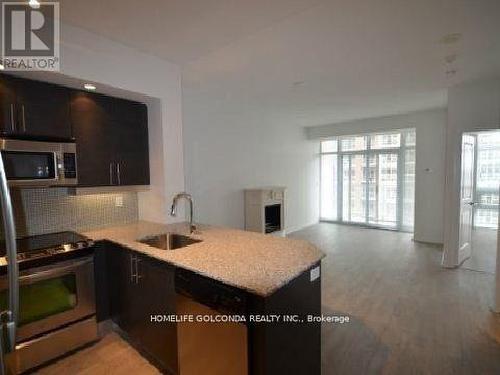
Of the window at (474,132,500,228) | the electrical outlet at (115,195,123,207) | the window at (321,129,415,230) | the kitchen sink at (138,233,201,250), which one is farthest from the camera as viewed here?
the window at (321,129,415,230)

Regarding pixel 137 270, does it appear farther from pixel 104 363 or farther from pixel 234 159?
pixel 234 159

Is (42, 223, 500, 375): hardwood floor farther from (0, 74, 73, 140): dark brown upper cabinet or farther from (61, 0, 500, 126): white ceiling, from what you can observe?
(61, 0, 500, 126): white ceiling

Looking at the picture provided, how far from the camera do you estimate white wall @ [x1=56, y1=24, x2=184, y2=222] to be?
2.19 meters

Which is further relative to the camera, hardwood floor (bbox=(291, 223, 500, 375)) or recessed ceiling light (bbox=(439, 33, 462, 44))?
recessed ceiling light (bbox=(439, 33, 462, 44))

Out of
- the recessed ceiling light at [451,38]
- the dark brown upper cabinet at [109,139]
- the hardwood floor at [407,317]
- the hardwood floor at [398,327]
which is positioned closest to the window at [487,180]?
the hardwood floor at [407,317]

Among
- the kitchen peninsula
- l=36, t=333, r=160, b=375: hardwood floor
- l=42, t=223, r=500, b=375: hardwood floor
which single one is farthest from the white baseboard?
l=36, t=333, r=160, b=375: hardwood floor

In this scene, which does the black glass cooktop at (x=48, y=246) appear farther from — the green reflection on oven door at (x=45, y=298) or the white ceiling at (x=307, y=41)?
the white ceiling at (x=307, y=41)

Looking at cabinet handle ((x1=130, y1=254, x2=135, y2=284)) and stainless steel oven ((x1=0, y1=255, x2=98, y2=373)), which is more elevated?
cabinet handle ((x1=130, y1=254, x2=135, y2=284))

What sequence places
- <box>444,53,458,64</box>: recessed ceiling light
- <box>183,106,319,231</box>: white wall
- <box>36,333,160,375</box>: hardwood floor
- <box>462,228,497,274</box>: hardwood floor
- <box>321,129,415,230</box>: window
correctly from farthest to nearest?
<box>321,129,415,230</box>: window, <box>183,106,319,231</box>: white wall, <box>462,228,497,274</box>: hardwood floor, <box>444,53,458,64</box>: recessed ceiling light, <box>36,333,160,375</box>: hardwood floor

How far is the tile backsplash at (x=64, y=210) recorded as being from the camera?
7.73ft

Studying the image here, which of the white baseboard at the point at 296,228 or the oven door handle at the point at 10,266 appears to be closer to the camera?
the oven door handle at the point at 10,266

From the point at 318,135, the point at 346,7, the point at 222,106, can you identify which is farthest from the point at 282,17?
the point at 318,135

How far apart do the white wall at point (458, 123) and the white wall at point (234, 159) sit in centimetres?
311

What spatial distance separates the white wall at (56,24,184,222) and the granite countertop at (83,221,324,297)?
555 millimetres
